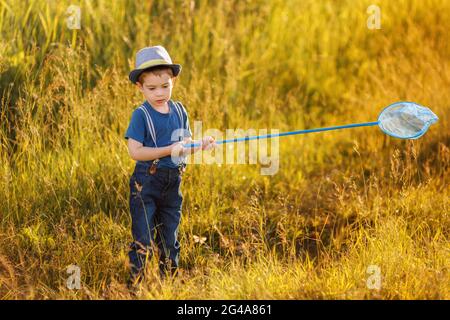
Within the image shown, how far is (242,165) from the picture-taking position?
504 cm

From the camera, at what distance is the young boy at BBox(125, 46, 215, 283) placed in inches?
138

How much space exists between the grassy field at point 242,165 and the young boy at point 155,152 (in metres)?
0.19

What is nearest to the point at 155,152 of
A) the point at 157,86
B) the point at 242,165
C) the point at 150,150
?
the point at 150,150

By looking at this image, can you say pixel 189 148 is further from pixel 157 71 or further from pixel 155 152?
pixel 157 71

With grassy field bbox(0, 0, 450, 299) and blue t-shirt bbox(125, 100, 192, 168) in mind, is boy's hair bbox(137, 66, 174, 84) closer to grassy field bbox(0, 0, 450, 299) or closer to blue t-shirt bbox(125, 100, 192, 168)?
blue t-shirt bbox(125, 100, 192, 168)

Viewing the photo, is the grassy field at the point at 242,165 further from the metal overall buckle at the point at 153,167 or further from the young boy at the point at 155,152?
the metal overall buckle at the point at 153,167

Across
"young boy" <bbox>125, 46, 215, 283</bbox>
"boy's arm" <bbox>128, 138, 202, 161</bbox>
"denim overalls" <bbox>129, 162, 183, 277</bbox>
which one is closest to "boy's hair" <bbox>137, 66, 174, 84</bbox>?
"young boy" <bbox>125, 46, 215, 283</bbox>

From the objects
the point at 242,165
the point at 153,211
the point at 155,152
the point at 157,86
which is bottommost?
the point at 153,211

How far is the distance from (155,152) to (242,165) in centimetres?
161

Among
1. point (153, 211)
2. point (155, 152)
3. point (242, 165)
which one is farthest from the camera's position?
point (242, 165)

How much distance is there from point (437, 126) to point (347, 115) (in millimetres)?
787

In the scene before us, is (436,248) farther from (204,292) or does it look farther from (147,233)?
(147,233)

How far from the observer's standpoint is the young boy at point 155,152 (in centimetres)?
349

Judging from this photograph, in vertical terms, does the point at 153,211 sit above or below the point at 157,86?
below
